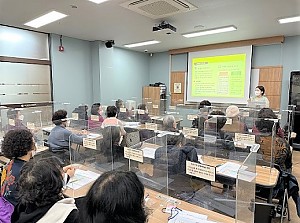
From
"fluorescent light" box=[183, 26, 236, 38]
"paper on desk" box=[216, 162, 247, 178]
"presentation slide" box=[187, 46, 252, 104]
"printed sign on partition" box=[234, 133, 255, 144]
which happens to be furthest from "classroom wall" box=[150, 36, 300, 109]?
"paper on desk" box=[216, 162, 247, 178]

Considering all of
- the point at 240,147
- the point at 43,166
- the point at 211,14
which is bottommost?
the point at 240,147

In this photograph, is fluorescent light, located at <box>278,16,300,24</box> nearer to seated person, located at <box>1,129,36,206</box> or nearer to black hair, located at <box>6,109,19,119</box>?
seated person, located at <box>1,129,36,206</box>

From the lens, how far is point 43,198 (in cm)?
117

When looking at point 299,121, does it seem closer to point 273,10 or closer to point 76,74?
point 273,10

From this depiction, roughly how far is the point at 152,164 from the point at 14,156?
1.16 meters

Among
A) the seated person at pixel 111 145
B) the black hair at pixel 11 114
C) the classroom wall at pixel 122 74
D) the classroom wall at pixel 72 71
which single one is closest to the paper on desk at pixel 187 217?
the seated person at pixel 111 145

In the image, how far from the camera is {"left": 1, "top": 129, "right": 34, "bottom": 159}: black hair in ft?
6.11

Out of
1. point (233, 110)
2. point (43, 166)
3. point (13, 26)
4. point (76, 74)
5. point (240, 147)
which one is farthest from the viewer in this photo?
point (76, 74)

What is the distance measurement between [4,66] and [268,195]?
5476mm

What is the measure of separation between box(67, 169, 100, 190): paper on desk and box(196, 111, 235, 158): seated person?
4.45ft

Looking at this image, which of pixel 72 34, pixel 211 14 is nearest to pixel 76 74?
pixel 72 34

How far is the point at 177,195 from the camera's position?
6.12ft

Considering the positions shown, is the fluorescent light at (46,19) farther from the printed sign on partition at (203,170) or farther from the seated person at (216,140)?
the printed sign on partition at (203,170)

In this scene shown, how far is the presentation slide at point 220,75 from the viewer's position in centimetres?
652
